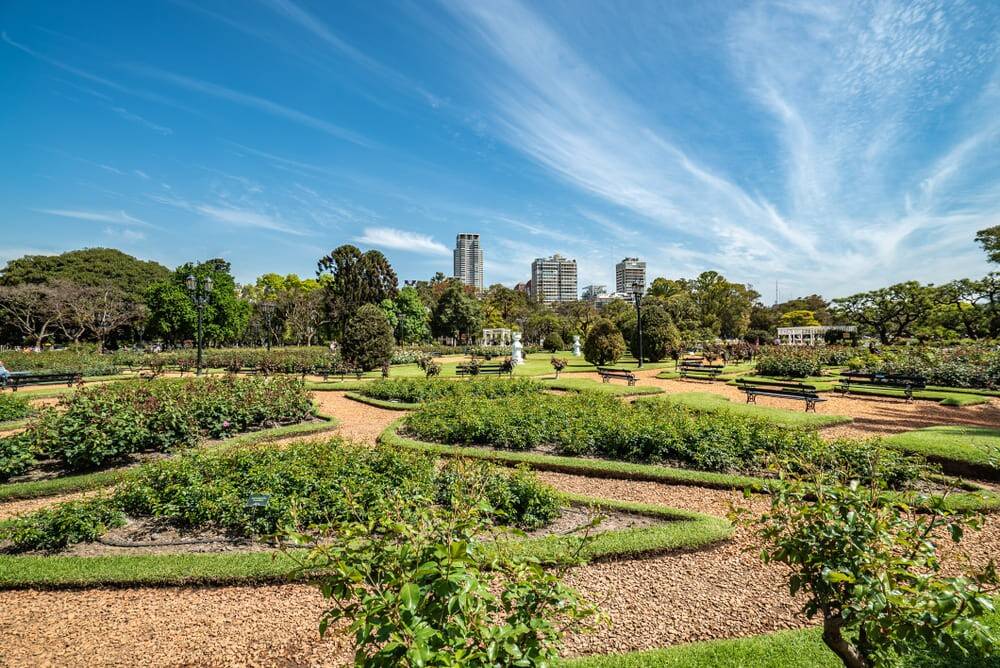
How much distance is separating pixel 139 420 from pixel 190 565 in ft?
16.1

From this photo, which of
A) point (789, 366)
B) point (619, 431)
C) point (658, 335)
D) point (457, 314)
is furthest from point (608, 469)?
point (457, 314)

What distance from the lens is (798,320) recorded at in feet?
231

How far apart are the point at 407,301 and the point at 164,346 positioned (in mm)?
26385

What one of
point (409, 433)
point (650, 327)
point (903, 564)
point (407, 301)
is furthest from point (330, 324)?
point (903, 564)

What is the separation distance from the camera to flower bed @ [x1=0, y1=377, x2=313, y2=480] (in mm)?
7641

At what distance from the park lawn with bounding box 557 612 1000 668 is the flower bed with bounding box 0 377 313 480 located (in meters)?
6.83

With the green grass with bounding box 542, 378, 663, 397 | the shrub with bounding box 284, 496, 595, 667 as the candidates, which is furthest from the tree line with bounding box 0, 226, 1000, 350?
the shrub with bounding box 284, 496, 595, 667

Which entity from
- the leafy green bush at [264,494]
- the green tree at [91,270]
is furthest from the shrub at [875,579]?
the green tree at [91,270]

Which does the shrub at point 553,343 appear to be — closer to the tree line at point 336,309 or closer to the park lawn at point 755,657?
the tree line at point 336,309

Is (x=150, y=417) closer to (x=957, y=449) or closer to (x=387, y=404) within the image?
(x=387, y=404)

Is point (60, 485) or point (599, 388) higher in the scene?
point (599, 388)

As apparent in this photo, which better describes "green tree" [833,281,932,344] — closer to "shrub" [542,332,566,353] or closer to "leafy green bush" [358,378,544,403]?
"shrub" [542,332,566,353]

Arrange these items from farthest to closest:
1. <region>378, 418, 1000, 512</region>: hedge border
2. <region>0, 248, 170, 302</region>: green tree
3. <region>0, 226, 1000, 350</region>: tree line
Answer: <region>0, 248, 170, 302</region>: green tree < <region>0, 226, 1000, 350</region>: tree line < <region>378, 418, 1000, 512</region>: hedge border

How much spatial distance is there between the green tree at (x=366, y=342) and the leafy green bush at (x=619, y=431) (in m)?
11.7
